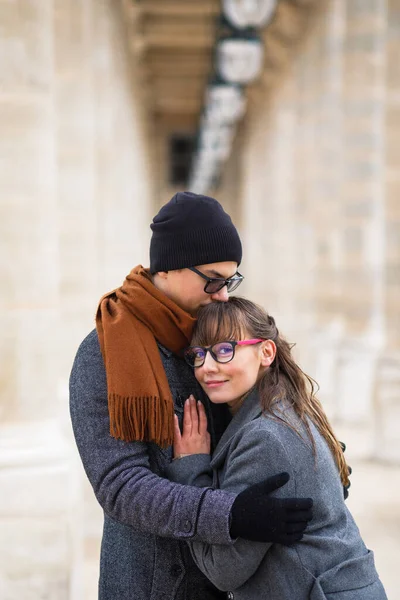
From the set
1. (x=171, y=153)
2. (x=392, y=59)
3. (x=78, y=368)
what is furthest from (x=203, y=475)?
(x=171, y=153)

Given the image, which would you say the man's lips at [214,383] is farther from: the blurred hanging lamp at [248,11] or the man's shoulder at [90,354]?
Answer: the blurred hanging lamp at [248,11]

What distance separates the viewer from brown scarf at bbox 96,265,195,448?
1.96 m

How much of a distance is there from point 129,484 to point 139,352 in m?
0.30

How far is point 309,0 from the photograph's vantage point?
11.8 metres

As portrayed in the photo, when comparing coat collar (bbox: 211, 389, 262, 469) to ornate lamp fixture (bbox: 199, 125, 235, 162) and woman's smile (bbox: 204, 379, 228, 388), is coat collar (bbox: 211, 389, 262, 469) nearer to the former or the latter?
woman's smile (bbox: 204, 379, 228, 388)

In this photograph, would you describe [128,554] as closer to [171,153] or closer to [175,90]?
[175,90]

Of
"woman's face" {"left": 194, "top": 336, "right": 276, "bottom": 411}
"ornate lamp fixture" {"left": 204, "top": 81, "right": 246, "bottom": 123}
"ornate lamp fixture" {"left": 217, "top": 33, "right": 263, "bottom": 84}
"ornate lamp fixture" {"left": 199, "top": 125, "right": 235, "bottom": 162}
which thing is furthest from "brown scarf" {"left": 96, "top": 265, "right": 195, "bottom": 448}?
"ornate lamp fixture" {"left": 199, "top": 125, "right": 235, "bottom": 162}

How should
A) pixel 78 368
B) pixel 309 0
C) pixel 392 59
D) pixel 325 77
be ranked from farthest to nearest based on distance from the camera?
1. pixel 309 0
2. pixel 325 77
3. pixel 392 59
4. pixel 78 368

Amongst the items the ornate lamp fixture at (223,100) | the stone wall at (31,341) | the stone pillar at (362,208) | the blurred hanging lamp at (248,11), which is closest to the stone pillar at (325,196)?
the stone pillar at (362,208)

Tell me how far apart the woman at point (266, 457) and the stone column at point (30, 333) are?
1.73 meters

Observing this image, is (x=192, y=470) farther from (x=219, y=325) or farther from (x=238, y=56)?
(x=238, y=56)

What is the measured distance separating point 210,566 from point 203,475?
217 millimetres

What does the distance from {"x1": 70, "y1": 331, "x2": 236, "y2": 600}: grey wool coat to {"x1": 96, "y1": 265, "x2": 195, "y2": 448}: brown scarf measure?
0.17ft

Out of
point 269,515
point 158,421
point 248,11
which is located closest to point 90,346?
point 158,421
